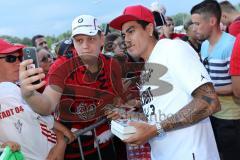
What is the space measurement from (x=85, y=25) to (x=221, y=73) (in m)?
1.56

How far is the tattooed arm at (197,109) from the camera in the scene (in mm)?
2191

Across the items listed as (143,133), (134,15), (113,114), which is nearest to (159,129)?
(143,133)

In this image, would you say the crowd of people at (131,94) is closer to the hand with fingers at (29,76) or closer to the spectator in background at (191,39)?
the hand with fingers at (29,76)

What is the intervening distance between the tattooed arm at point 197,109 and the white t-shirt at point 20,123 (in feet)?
3.74

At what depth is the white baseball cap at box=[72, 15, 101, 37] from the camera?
3346mm

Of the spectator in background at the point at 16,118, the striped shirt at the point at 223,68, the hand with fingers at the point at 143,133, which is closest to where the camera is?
the hand with fingers at the point at 143,133

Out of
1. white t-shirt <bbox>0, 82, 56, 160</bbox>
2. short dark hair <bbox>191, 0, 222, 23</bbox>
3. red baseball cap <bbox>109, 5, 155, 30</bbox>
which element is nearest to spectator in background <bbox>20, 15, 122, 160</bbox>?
white t-shirt <bbox>0, 82, 56, 160</bbox>

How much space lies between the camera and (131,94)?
365 cm

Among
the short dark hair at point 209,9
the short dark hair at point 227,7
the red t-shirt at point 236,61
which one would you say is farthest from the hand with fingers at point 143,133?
the short dark hair at point 227,7

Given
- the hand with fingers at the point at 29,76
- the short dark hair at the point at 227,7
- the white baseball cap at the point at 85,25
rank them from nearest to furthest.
Answer: the hand with fingers at the point at 29,76
the white baseball cap at the point at 85,25
the short dark hair at the point at 227,7

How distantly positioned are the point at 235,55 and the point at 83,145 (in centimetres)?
169

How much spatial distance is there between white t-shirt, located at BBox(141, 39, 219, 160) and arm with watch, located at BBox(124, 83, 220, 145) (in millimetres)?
49

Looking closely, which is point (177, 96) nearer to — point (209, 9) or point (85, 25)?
point (85, 25)

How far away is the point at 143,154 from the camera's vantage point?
362cm
